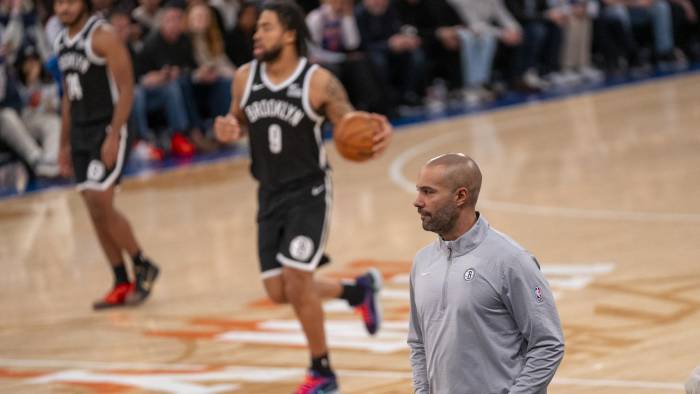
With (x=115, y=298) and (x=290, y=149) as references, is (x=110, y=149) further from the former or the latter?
(x=290, y=149)

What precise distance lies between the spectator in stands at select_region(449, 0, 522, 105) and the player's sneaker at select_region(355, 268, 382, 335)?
507 inches

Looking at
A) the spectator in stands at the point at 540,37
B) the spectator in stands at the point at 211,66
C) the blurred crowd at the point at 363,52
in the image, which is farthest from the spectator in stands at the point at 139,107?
the spectator in stands at the point at 540,37

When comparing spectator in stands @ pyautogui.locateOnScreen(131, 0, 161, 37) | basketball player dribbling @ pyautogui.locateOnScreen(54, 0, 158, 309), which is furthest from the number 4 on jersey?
spectator in stands @ pyautogui.locateOnScreen(131, 0, 161, 37)

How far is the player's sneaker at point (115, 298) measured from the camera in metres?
10.4

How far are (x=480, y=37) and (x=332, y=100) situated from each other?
1383 cm

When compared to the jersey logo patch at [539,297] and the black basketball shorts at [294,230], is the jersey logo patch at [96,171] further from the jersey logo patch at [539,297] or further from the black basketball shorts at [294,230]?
the jersey logo patch at [539,297]

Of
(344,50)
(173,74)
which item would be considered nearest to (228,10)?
(173,74)

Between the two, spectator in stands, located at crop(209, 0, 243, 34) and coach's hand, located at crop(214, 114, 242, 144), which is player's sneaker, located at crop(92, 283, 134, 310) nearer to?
coach's hand, located at crop(214, 114, 242, 144)

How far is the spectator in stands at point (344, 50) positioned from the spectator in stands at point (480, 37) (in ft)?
6.75

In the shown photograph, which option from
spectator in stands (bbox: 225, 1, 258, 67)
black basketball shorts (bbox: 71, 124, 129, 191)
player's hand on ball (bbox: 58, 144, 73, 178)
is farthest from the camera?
spectator in stands (bbox: 225, 1, 258, 67)

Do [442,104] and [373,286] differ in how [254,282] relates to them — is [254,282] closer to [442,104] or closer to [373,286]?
[373,286]

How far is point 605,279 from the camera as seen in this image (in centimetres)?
959

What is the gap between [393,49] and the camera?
2066 cm

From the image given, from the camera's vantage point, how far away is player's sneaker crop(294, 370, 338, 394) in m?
7.59
